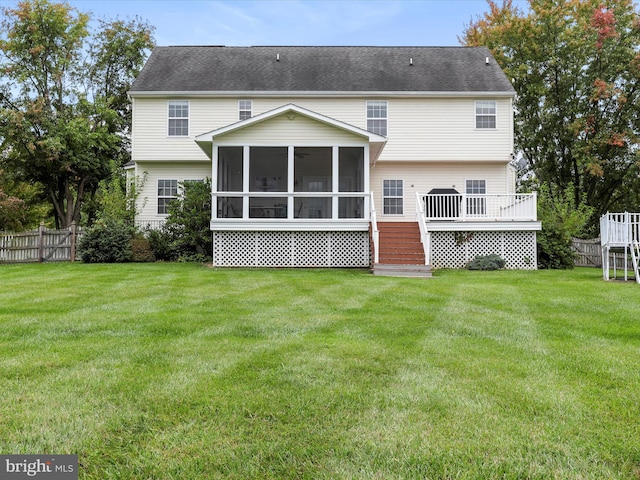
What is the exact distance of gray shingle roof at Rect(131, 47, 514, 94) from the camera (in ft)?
66.3

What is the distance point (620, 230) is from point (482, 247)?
179 inches

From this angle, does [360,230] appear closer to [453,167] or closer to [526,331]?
[453,167]

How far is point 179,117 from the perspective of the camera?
66.1 ft

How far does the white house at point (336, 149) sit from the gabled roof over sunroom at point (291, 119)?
5 centimetres

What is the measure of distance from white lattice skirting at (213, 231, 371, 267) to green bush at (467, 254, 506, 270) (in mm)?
3282

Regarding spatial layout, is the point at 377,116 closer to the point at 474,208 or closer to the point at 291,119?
the point at 291,119

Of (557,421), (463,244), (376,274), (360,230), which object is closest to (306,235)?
(360,230)

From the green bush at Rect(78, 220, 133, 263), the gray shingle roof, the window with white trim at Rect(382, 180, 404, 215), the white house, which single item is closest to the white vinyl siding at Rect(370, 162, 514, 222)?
the white house

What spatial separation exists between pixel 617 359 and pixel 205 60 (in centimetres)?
2156

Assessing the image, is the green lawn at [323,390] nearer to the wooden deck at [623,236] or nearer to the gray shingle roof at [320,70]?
the wooden deck at [623,236]

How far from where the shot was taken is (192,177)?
2027 cm

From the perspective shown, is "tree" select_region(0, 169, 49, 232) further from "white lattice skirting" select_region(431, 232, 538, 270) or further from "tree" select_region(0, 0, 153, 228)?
"white lattice skirting" select_region(431, 232, 538, 270)

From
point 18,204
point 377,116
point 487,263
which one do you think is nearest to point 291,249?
point 487,263

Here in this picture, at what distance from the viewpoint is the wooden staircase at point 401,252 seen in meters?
13.6
